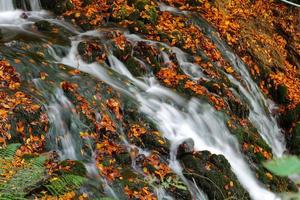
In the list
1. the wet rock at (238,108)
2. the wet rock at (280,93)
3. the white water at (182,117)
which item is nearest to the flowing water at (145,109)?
the white water at (182,117)

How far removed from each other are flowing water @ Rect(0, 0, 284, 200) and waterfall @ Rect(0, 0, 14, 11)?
0.02 m

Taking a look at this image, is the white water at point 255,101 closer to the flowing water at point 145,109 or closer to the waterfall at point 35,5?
the flowing water at point 145,109

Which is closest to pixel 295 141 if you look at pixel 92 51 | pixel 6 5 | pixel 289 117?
pixel 289 117

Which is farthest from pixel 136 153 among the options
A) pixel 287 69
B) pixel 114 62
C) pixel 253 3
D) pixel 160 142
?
pixel 253 3

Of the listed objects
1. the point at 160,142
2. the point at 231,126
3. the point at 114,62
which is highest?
the point at 114,62

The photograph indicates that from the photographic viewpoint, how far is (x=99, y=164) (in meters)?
5.26

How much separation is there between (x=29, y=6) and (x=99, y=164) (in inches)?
236

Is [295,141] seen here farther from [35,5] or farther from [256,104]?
[35,5]

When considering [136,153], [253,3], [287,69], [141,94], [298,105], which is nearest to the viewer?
[136,153]

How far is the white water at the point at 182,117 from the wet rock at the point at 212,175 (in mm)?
399

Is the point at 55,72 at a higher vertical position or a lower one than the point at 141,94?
higher

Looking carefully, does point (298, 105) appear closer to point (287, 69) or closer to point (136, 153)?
point (287, 69)

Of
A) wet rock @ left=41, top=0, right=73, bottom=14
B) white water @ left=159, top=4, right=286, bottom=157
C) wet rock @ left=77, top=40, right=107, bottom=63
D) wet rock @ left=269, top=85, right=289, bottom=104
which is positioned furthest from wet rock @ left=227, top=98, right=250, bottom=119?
wet rock @ left=41, top=0, right=73, bottom=14

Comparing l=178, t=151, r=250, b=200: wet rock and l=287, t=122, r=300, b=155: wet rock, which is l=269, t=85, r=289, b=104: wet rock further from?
l=178, t=151, r=250, b=200: wet rock
